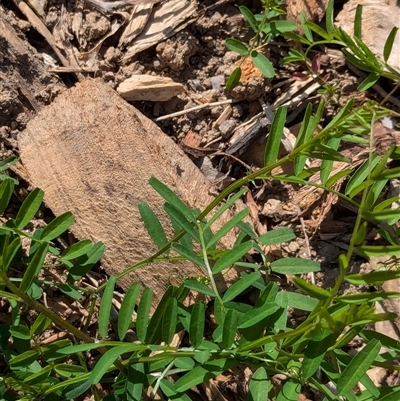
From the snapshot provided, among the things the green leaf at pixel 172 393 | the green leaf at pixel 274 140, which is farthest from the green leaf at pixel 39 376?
the green leaf at pixel 274 140

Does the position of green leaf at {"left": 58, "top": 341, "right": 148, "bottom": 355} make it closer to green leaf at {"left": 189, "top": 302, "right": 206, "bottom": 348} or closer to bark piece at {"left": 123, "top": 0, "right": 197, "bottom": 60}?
green leaf at {"left": 189, "top": 302, "right": 206, "bottom": 348}

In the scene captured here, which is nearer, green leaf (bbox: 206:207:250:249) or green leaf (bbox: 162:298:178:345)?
green leaf (bbox: 162:298:178:345)

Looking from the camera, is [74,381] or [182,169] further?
[182,169]

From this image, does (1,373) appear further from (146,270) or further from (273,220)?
(273,220)

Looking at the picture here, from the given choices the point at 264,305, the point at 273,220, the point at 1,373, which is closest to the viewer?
the point at 264,305

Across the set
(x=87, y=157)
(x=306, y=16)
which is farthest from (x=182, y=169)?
(x=306, y=16)

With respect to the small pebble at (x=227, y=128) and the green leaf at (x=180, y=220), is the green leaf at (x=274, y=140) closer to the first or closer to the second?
the green leaf at (x=180, y=220)

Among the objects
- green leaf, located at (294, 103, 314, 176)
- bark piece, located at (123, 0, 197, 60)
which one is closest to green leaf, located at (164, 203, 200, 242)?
green leaf, located at (294, 103, 314, 176)
